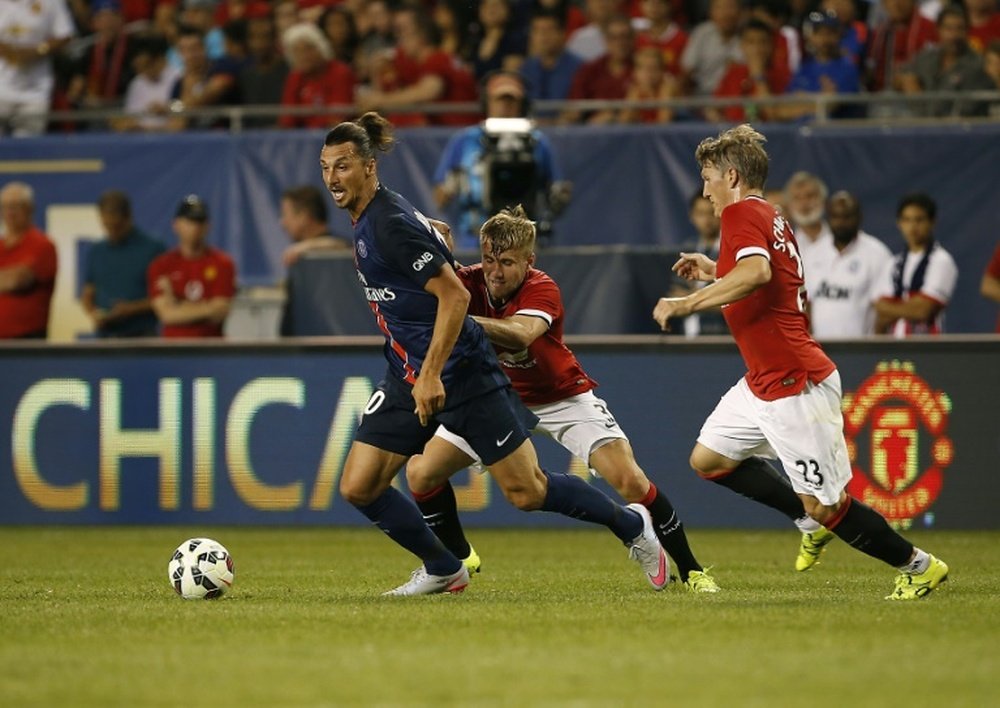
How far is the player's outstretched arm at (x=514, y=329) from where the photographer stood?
349 inches

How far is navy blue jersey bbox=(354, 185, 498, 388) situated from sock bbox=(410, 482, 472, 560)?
1157 millimetres

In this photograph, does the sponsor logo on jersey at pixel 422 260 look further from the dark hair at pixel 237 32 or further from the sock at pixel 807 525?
the dark hair at pixel 237 32

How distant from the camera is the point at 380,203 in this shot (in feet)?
27.6

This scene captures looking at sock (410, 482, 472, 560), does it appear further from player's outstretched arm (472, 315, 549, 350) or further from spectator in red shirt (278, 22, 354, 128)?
spectator in red shirt (278, 22, 354, 128)

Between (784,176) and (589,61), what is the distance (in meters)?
2.42

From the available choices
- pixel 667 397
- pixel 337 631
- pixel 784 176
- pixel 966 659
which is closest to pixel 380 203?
pixel 337 631

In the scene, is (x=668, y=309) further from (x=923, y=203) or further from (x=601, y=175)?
(x=601, y=175)

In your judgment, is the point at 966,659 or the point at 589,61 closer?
the point at 966,659

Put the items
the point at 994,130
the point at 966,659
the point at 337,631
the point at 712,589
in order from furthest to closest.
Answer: the point at 994,130, the point at 712,589, the point at 337,631, the point at 966,659

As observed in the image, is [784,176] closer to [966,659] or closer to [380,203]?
[380,203]

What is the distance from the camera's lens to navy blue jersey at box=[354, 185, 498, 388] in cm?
826

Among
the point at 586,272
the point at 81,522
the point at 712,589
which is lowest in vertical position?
the point at 81,522

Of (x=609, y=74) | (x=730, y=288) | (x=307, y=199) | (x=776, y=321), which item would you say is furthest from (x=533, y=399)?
(x=609, y=74)

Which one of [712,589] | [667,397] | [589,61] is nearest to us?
[712,589]
